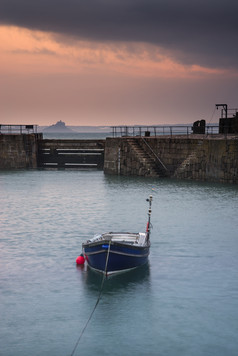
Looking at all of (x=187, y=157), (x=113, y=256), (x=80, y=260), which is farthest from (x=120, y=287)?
(x=187, y=157)

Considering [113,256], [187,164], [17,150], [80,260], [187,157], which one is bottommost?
[80,260]

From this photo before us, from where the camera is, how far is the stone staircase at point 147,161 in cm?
4614

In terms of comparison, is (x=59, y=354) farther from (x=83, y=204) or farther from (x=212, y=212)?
(x=83, y=204)

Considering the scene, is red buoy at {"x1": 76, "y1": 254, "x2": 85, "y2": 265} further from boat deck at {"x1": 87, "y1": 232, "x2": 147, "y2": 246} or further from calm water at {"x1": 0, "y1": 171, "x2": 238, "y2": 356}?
boat deck at {"x1": 87, "y1": 232, "x2": 147, "y2": 246}

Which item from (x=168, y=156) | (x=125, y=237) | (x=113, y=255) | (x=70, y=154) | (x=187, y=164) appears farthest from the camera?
(x=70, y=154)

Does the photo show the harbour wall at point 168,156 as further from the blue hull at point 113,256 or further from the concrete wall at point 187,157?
the blue hull at point 113,256

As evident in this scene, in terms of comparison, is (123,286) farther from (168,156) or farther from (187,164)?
(168,156)

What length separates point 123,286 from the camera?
674 inches

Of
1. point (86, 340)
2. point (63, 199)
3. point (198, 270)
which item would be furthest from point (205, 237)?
point (63, 199)

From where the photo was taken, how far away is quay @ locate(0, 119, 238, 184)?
40.9 m

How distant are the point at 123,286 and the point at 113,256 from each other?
1014 mm

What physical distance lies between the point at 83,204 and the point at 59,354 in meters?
23.4

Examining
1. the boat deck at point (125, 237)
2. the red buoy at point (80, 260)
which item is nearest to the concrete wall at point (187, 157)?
the boat deck at point (125, 237)

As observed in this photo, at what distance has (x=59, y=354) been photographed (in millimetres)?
12445
